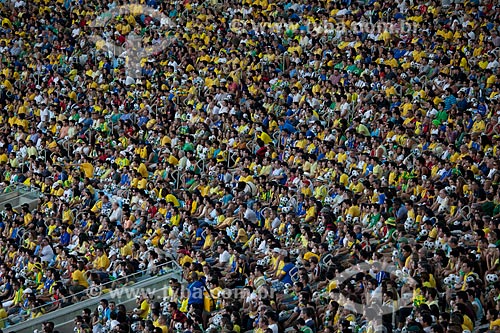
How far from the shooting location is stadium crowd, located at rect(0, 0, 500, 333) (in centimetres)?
1661

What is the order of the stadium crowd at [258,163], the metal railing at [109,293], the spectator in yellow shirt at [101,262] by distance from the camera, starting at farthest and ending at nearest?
the spectator in yellow shirt at [101,262] < the metal railing at [109,293] < the stadium crowd at [258,163]

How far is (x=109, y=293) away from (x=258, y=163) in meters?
5.51

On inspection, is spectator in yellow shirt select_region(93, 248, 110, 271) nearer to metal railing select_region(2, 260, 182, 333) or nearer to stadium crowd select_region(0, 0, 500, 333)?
stadium crowd select_region(0, 0, 500, 333)

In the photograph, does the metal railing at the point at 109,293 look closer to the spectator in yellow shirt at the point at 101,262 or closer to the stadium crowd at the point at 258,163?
the stadium crowd at the point at 258,163

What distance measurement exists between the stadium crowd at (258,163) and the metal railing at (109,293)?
10 centimetres

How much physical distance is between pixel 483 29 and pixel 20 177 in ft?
37.9

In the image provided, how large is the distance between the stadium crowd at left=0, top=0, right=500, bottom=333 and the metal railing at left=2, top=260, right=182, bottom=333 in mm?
101

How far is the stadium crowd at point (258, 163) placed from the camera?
54.5ft

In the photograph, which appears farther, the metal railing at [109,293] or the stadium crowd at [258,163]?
the metal railing at [109,293]

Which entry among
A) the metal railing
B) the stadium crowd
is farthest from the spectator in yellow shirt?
the metal railing

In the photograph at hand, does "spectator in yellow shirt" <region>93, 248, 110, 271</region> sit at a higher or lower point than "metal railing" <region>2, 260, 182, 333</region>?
lower

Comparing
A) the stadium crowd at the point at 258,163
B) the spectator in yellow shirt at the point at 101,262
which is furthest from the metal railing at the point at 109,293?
the spectator in yellow shirt at the point at 101,262

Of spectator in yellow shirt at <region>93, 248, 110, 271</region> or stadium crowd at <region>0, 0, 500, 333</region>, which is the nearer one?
stadium crowd at <region>0, 0, 500, 333</region>

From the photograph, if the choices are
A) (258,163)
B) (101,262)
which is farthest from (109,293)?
(258,163)
